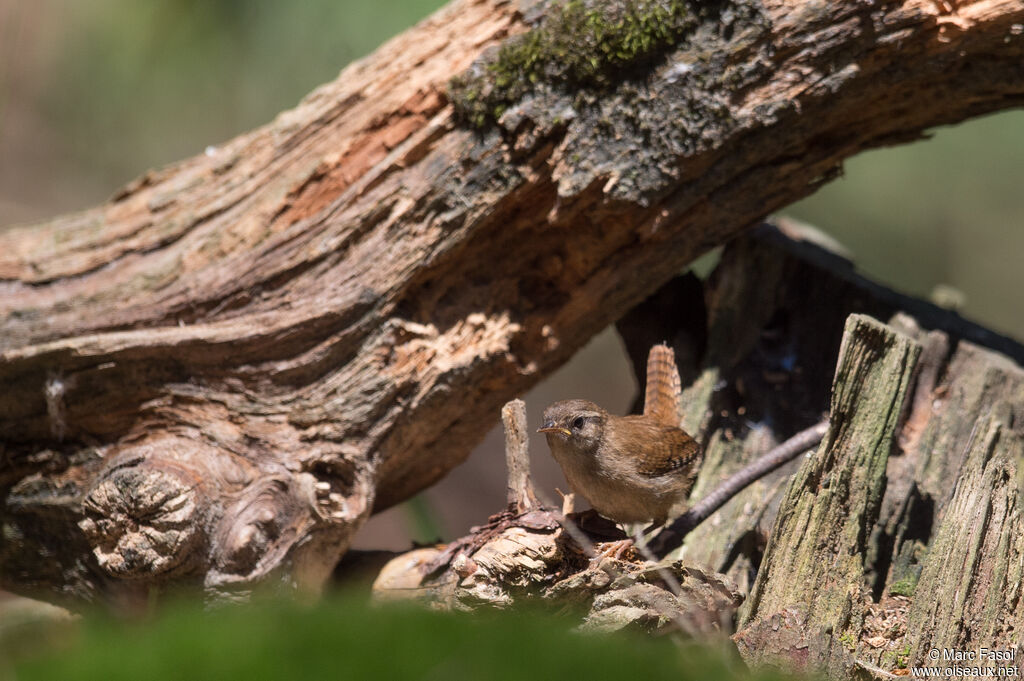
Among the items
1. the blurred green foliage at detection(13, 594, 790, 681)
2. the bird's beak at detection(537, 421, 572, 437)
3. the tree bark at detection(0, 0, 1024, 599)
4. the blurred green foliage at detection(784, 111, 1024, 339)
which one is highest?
the blurred green foliage at detection(784, 111, 1024, 339)

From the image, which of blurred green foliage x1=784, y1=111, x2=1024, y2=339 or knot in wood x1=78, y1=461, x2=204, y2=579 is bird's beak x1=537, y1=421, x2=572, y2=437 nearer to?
knot in wood x1=78, y1=461, x2=204, y2=579

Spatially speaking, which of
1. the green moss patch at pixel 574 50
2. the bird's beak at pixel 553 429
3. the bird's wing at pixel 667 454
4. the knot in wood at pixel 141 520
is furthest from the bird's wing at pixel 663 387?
the knot in wood at pixel 141 520

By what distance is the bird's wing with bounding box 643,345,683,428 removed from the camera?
12.2ft

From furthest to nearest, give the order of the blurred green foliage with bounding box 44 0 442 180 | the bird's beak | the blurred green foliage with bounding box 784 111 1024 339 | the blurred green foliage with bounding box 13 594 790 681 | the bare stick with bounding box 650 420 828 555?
the blurred green foliage with bounding box 784 111 1024 339 < the blurred green foliage with bounding box 44 0 442 180 < the bare stick with bounding box 650 420 828 555 < the bird's beak < the blurred green foliage with bounding box 13 594 790 681

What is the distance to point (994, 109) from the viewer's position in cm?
371

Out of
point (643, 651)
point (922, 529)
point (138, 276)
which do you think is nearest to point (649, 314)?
point (922, 529)

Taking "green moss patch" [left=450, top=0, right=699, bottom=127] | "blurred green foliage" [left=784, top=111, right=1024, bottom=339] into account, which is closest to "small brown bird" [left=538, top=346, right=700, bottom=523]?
"green moss patch" [left=450, top=0, right=699, bottom=127]

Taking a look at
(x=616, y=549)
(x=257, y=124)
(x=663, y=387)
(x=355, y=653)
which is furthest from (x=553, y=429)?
(x=257, y=124)

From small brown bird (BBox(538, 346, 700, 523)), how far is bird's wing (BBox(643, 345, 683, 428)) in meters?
0.29

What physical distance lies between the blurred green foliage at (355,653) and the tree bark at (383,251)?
1.99 meters

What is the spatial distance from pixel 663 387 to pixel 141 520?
7.70ft

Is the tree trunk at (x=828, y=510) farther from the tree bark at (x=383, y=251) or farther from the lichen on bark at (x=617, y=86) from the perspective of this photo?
the lichen on bark at (x=617, y=86)

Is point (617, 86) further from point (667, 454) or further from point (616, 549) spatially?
point (616, 549)

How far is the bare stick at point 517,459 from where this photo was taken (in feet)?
10.5
